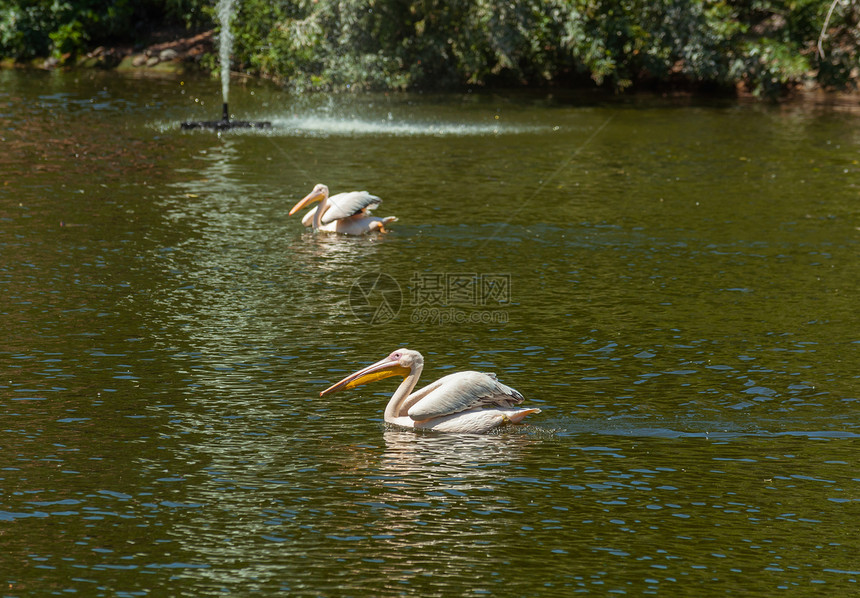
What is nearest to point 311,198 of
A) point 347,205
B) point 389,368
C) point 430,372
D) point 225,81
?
point 347,205

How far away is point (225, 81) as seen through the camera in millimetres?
36469

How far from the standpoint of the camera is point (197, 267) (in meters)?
17.4

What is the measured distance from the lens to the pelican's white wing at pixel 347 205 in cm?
2006

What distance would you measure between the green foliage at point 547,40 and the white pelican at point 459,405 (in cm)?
2564

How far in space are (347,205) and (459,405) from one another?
928 centimetres

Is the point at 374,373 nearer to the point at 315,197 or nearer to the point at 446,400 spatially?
the point at 446,400

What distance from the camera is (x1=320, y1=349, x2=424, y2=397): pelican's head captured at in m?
11.8

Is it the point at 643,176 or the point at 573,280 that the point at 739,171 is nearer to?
the point at 643,176

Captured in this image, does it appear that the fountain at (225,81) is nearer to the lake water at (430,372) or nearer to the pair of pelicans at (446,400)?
the lake water at (430,372)

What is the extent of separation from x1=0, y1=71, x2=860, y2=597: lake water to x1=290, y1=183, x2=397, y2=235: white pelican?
391mm

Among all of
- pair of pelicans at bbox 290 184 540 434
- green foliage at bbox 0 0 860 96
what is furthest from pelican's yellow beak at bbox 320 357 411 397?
green foliage at bbox 0 0 860 96

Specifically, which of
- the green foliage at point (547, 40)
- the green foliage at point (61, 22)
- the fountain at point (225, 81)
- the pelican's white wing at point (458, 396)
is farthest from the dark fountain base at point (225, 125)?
the pelican's white wing at point (458, 396)

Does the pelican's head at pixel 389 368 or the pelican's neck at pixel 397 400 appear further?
the pelican's head at pixel 389 368

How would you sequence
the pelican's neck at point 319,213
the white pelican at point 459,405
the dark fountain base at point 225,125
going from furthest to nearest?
the dark fountain base at point 225,125 < the pelican's neck at point 319,213 < the white pelican at point 459,405
